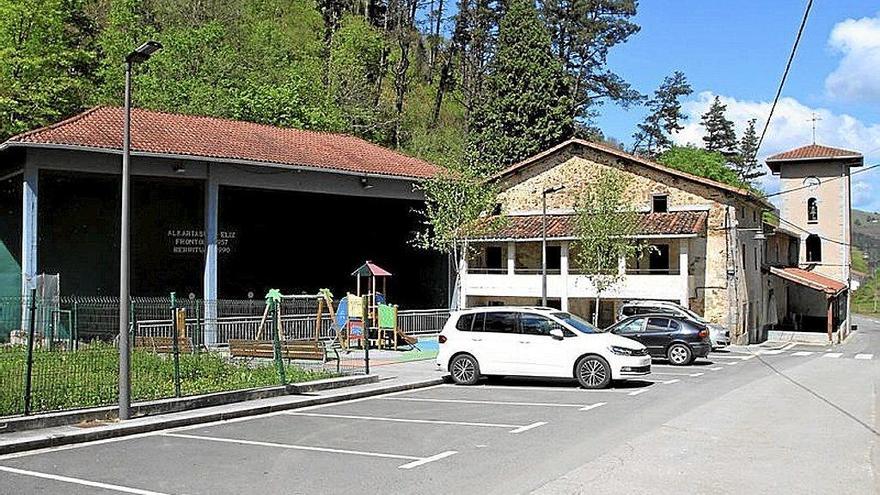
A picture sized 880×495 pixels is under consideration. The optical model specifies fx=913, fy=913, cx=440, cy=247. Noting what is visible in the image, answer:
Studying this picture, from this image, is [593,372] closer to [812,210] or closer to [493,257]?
[493,257]

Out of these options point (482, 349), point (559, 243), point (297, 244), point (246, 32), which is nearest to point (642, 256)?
point (559, 243)

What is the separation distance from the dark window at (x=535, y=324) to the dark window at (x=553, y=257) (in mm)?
24103

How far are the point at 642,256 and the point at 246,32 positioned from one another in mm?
36241

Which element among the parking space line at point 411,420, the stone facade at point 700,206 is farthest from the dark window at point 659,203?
the parking space line at point 411,420

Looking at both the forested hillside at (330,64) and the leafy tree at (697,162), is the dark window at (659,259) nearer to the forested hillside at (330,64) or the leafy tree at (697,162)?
the forested hillside at (330,64)

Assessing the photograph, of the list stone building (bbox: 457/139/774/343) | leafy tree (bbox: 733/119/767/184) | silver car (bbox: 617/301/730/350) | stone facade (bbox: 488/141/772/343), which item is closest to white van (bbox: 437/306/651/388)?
silver car (bbox: 617/301/730/350)

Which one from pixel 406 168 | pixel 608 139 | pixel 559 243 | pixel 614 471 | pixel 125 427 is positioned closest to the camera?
pixel 614 471

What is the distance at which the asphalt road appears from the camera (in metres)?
9.34

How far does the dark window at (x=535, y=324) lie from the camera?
19.0 meters

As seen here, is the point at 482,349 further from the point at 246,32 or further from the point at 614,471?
the point at 246,32

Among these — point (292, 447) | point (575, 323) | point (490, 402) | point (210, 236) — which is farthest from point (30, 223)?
point (292, 447)

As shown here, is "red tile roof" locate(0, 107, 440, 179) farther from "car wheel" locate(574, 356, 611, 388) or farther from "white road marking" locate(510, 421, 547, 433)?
"white road marking" locate(510, 421, 547, 433)

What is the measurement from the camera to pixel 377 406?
54.1 ft

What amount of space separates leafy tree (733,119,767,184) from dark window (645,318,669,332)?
242 feet
